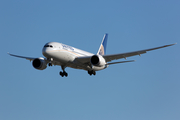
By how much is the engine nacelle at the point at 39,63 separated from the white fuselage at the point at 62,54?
1895 mm

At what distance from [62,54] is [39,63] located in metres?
4.81

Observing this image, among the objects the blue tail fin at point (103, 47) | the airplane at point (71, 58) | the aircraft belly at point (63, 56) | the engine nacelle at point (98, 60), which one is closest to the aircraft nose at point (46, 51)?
the airplane at point (71, 58)

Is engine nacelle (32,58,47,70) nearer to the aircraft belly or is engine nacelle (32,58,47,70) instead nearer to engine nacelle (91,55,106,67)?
the aircraft belly

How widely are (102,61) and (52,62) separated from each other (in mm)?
6371

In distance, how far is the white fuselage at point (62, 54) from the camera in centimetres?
3353

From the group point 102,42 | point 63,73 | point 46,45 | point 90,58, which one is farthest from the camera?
point 102,42

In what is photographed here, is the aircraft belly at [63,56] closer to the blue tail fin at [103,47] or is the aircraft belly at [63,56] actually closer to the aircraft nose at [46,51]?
the aircraft nose at [46,51]

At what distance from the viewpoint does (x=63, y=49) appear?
113 feet

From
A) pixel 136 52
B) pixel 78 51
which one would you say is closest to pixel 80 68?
pixel 78 51

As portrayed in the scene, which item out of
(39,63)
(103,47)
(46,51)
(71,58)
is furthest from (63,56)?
(103,47)

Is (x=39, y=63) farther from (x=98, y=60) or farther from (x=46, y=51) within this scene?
(x=98, y=60)

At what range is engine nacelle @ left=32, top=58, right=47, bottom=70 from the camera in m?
37.3

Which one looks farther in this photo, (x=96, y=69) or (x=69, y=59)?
(x=96, y=69)

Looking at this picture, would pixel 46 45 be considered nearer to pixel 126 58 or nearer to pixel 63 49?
pixel 63 49
